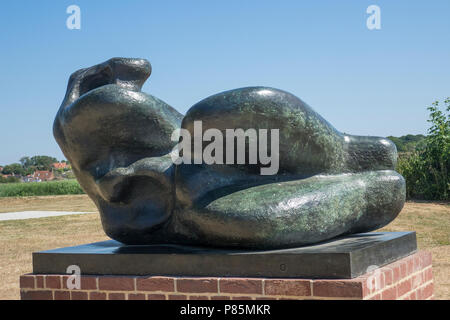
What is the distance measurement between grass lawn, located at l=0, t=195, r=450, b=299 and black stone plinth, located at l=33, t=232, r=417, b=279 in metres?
2.46

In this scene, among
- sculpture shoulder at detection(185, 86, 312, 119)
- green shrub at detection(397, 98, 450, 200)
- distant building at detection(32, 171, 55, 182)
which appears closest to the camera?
sculpture shoulder at detection(185, 86, 312, 119)

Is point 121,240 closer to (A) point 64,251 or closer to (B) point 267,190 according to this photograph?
(A) point 64,251

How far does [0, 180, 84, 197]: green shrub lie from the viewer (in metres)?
33.9

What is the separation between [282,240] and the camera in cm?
363

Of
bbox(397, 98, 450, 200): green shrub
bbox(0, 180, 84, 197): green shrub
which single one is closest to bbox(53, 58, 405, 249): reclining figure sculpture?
bbox(397, 98, 450, 200): green shrub

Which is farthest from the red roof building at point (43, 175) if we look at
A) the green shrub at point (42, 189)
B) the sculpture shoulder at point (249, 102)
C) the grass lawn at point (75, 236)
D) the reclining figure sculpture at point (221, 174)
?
the sculpture shoulder at point (249, 102)

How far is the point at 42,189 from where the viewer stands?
3431 centimetres

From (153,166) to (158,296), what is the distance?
105 centimetres

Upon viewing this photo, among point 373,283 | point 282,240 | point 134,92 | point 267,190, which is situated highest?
point 134,92

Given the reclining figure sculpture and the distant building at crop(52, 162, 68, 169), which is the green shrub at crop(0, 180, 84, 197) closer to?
the reclining figure sculpture

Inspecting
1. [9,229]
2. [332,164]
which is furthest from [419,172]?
[332,164]

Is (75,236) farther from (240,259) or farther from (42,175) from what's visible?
(42,175)

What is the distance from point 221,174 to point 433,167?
13769 millimetres

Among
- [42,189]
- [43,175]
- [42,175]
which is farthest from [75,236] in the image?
[42,175]
